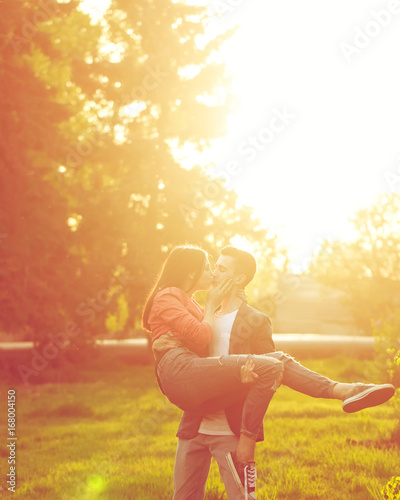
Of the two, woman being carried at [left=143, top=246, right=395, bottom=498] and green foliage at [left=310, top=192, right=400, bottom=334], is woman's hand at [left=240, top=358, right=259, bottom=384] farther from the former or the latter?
green foliage at [left=310, top=192, right=400, bottom=334]

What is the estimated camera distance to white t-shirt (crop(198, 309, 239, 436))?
14.1 ft

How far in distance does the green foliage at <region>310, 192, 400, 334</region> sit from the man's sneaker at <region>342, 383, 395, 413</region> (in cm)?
3338

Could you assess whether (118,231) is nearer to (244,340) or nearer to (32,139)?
(32,139)

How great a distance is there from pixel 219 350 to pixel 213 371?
1.45ft

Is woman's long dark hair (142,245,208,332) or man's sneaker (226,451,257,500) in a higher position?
woman's long dark hair (142,245,208,332)

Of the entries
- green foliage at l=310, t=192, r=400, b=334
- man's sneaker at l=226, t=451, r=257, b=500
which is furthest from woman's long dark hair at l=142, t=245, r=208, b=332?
green foliage at l=310, t=192, r=400, b=334

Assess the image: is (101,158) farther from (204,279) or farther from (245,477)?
(245,477)

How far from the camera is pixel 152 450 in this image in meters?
9.62

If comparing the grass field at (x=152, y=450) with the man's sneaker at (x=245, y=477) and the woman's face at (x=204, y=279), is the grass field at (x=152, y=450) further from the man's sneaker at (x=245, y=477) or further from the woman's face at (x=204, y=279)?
the woman's face at (x=204, y=279)

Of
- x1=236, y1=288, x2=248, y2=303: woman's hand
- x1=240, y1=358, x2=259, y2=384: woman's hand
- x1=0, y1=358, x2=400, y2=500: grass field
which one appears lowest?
x1=0, y1=358, x2=400, y2=500: grass field

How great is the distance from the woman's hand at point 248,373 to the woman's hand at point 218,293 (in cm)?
61

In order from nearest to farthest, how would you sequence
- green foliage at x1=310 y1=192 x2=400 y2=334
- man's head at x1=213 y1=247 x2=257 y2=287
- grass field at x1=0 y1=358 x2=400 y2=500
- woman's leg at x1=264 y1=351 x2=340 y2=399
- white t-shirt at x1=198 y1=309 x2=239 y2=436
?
woman's leg at x1=264 y1=351 x2=340 y2=399 < white t-shirt at x1=198 y1=309 x2=239 y2=436 < man's head at x1=213 y1=247 x2=257 y2=287 < grass field at x1=0 y1=358 x2=400 y2=500 < green foliage at x1=310 y1=192 x2=400 y2=334

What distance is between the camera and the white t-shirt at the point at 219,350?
169 inches

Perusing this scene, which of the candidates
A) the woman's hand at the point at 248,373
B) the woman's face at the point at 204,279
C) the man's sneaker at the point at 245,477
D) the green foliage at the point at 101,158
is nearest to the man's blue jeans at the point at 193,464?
the man's sneaker at the point at 245,477
